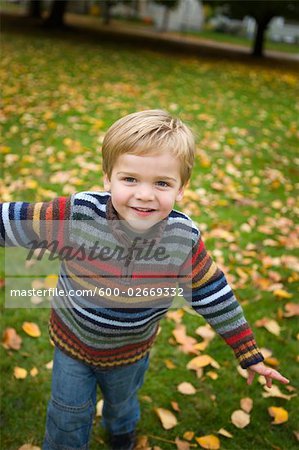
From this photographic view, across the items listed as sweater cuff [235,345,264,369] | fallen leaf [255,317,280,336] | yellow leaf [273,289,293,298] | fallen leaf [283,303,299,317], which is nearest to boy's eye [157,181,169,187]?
sweater cuff [235,345,264,369]

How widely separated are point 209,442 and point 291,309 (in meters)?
1.28

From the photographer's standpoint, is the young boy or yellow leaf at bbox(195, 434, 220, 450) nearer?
the young boy

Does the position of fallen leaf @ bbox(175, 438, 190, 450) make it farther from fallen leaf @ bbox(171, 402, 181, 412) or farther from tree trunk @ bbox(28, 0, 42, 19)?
tree trunk @ bbox(28, 0, 42, 19)

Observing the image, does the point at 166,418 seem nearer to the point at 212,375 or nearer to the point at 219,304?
the point at 212,375

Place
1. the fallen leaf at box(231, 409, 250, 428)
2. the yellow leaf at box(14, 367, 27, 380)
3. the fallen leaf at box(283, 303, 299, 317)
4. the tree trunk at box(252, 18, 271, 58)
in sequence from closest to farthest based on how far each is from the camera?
1. the fallen leaf at box(231, 409, 250, 428)
2. the yellow leaf at box(14, 367, 27, 380)
3. the fallen leaf at box(283, 303, 299, 317)
4. the tree trunk at box(252, 18, 271, 58)

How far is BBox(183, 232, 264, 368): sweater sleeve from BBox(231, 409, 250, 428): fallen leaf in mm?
863

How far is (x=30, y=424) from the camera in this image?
7.70 ft

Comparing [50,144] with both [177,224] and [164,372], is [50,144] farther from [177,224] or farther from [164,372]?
[177,224]

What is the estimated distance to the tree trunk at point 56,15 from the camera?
1769 cm

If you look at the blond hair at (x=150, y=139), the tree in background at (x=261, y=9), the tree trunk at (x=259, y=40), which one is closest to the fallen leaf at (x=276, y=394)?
the blond hair at (x=150, y=139)

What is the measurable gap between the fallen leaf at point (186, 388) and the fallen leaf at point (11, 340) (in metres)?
1.00

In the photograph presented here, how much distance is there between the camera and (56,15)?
18109mm

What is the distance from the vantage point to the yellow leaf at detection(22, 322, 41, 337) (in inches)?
114

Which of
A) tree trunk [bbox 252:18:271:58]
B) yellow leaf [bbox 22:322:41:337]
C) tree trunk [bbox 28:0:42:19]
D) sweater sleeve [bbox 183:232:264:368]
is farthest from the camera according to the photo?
tree trunk [bbox 28:0:42:19]
